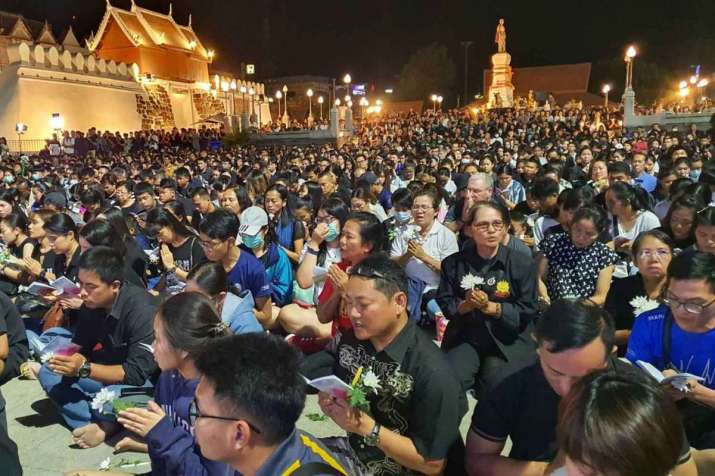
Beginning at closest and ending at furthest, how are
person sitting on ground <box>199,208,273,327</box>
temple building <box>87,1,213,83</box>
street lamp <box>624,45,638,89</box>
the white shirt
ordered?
person sitting on ground <box>199,208,273,327</box>
the white shirt
street lamp <box>624,45,638,89</box>
temple building <box>87,1,213,83</box>

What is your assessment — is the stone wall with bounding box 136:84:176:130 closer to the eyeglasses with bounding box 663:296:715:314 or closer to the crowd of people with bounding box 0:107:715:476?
the crowd of people with bounding box 0:107:715:476

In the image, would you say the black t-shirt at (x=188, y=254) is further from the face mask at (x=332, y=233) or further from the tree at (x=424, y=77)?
the tree at (x=424, y=77)

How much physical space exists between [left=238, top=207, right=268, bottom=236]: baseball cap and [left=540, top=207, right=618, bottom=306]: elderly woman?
3.22 metres

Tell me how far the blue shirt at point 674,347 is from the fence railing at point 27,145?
34.2 meters

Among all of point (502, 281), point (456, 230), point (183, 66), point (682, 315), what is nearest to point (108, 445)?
point (502, 281)

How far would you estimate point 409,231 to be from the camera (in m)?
6.38

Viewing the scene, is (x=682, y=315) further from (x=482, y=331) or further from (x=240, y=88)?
(x=240, y=88)

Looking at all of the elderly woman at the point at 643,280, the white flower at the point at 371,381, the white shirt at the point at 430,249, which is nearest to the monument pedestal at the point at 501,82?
the white shirt at the point at 430,249

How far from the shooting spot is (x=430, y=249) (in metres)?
6.11

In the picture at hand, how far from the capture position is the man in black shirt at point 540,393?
2725 millimetres

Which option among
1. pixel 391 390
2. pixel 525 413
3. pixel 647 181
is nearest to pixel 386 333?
pixel 391 390

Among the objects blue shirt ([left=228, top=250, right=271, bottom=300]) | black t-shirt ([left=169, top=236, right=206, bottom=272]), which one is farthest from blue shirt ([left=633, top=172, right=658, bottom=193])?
black t-shirt ([left=169, top=236, right=206, bottom=272])

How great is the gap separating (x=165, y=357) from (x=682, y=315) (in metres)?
3.06

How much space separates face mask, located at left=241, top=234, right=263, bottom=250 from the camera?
6.46 m
